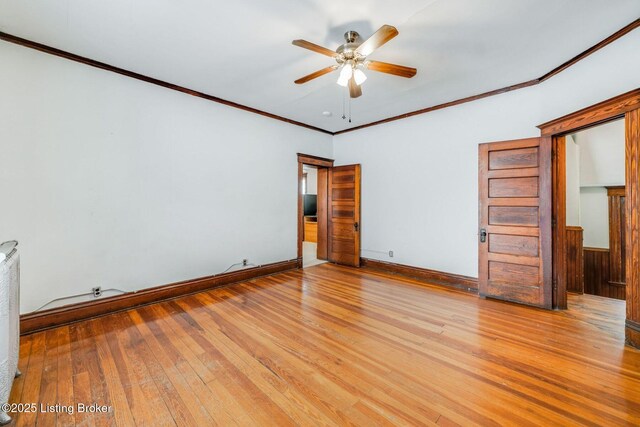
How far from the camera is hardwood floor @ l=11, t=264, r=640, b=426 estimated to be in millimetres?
1601

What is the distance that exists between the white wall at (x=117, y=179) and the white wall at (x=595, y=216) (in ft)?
23.3

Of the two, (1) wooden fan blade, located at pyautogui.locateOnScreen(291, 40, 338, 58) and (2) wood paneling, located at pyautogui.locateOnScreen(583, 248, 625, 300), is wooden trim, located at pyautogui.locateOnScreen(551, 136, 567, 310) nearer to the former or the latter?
(1) wooden fan blade, located at pyautogui.locateOnScreen(291, 40, 338, 58)

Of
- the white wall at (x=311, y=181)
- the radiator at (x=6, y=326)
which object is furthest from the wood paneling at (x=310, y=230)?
the radiator at (x=6, y=326)

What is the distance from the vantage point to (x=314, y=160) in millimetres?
5504

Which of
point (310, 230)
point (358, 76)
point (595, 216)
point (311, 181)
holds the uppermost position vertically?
point (358, 76)

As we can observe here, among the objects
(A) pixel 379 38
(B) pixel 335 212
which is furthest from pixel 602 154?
(A) pixel 379 38

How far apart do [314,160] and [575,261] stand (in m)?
4.75

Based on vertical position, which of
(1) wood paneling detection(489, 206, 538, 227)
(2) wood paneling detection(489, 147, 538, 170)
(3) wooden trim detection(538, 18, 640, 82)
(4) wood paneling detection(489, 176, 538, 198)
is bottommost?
(1) wood paneling detection(489, 206, 538, 227)

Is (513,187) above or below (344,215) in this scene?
above

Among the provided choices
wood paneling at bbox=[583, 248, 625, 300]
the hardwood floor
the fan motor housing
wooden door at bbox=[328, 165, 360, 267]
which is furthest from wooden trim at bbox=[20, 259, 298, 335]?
wood paneling at bbox=[583, 248, 625, 300]

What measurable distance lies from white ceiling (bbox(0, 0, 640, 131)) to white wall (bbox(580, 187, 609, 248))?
427cm

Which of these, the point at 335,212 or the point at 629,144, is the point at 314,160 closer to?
the point at 335,212

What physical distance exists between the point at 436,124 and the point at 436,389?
3.90 m

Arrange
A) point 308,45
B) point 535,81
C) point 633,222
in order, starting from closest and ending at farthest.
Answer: point 308,45, point 633,222, point 535,81
